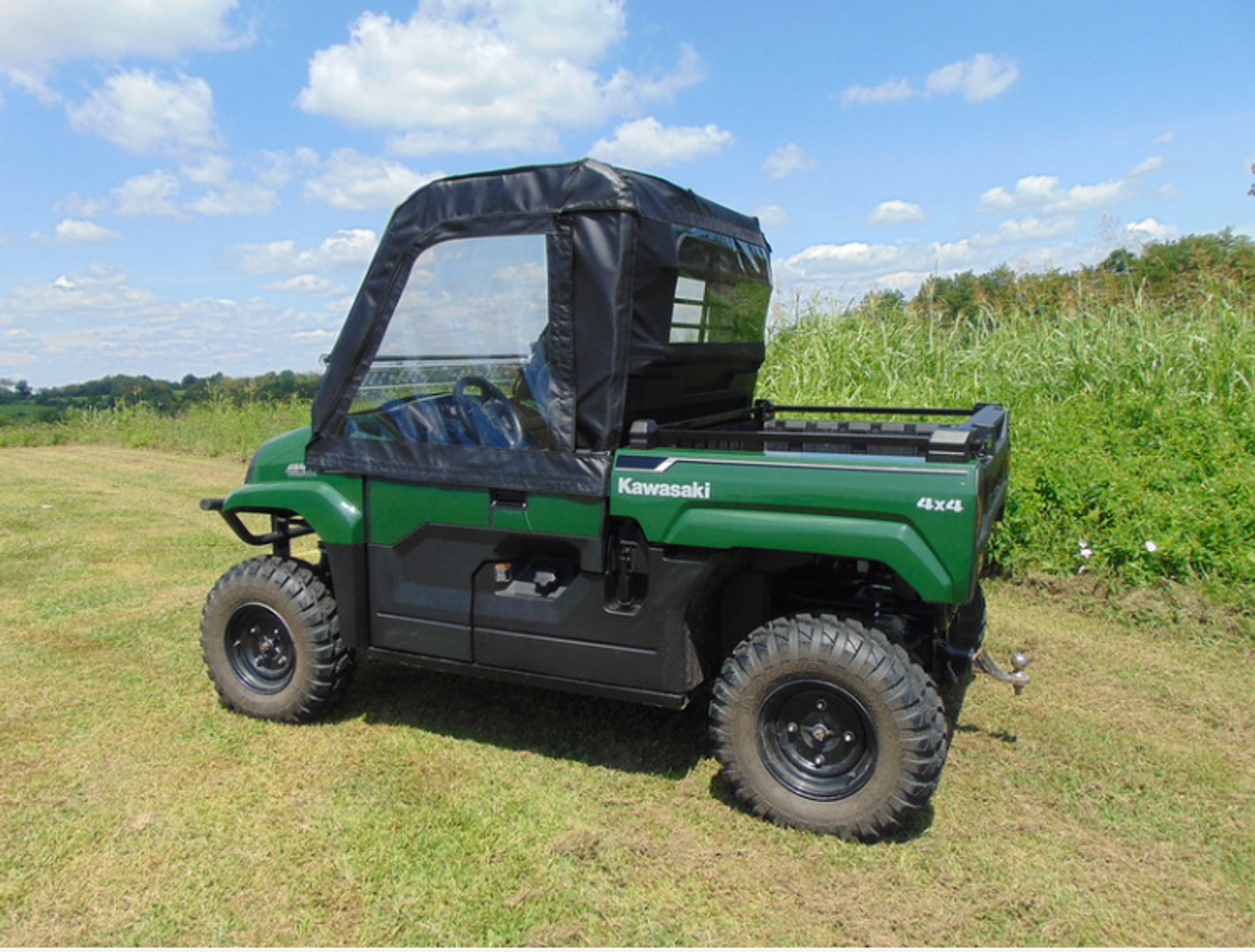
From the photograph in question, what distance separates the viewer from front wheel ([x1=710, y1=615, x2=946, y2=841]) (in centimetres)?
302

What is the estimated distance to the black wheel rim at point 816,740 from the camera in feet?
10.3

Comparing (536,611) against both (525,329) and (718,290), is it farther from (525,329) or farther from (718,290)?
(718,290)

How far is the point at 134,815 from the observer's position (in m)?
3.30

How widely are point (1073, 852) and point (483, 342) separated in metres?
2.55

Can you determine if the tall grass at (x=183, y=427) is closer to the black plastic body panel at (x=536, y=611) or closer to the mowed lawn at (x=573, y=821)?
the mowed lawn at (x=573, y=821)

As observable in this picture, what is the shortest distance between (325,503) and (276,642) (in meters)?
0.73

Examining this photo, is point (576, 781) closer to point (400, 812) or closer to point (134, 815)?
point (400, 812)

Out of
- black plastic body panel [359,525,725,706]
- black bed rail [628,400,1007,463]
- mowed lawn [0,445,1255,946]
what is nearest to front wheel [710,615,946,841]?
mowed lawn [0,445,1255,946]

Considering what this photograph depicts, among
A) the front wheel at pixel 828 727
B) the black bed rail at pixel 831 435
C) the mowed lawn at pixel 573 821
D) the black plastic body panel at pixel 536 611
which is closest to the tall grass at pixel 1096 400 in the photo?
the mowed lawn at pixel 573 821

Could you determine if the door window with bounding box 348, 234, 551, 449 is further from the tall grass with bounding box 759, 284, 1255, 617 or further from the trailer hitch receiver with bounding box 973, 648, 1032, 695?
the tall grass with bounding box 759, 284, 1255, 617

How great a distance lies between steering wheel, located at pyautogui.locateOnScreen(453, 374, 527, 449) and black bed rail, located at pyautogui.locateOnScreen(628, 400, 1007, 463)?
0.44 m

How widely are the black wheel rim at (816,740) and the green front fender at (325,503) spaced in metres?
1.74

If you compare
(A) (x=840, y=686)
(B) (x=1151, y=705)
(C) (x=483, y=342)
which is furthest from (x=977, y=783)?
(C) (x=483, y=342)

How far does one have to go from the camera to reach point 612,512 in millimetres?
3324
